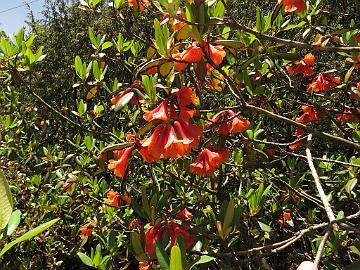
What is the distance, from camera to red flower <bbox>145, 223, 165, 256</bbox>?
114cm

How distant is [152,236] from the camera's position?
1179 millimetres

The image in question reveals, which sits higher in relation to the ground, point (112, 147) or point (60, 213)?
point (112, 147)

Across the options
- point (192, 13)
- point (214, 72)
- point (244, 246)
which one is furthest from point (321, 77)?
point (192, 13)

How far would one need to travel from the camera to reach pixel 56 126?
4.68 m

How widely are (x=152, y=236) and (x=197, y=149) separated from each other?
0.75m

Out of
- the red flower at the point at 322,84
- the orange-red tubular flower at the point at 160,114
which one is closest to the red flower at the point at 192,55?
the orange-red tubular flower at the point at 160,114

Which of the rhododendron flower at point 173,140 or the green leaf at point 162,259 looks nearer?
the green leaf at point 162,259

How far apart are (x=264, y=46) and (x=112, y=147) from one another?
2.32 ft

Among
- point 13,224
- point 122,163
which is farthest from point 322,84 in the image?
point 13,224

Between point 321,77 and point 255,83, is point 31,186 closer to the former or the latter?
point 255,83

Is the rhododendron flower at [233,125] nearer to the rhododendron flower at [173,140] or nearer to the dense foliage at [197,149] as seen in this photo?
the dense foliage at [197,149]

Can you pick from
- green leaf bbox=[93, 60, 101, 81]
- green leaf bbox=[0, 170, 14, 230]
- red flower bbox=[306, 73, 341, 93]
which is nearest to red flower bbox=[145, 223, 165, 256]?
green leaf bbox=[0, 170, 14, 230]

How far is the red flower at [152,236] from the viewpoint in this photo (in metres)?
1.14

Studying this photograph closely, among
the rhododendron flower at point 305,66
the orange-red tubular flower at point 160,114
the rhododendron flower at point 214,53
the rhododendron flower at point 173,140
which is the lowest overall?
the rhododendron flower at point 305,66
